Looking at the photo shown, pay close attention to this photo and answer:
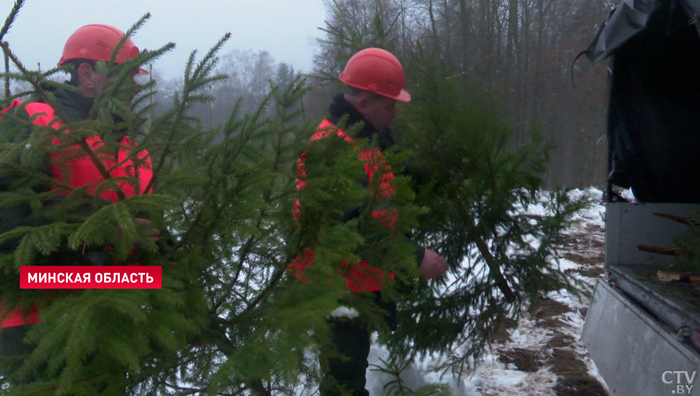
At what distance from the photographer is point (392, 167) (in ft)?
7.07

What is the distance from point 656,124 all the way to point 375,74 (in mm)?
2804

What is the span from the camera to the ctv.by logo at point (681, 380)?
218 centimetres

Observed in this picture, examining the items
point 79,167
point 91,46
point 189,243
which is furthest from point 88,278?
point 91,46

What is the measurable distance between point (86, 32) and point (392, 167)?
5.17 ft

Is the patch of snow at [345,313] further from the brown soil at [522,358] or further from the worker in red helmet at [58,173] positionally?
the brown soil at [522,358]

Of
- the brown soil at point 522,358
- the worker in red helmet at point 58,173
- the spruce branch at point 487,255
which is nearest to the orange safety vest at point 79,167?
the worker in red helmet at point 58,173

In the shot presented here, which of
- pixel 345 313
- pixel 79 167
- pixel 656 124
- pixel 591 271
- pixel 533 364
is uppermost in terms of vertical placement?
pixel 656 124

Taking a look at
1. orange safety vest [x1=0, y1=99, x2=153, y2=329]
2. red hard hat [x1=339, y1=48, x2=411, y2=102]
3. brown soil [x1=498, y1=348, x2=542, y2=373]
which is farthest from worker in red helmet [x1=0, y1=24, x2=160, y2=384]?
brown soil [x1=498, y1=348, x2=542, y2=373]

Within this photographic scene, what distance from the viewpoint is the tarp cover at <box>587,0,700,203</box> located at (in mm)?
3797

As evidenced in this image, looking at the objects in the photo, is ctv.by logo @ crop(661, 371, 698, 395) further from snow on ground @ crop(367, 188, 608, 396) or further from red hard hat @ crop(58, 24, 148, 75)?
red hard hat @ crop(58, 24, 148, 75)

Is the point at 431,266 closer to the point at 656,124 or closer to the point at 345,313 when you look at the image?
the point at 345,313

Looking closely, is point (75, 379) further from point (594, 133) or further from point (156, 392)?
point (594, 133)

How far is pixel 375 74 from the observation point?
2748 millimetres

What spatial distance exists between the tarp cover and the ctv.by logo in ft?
6.65
